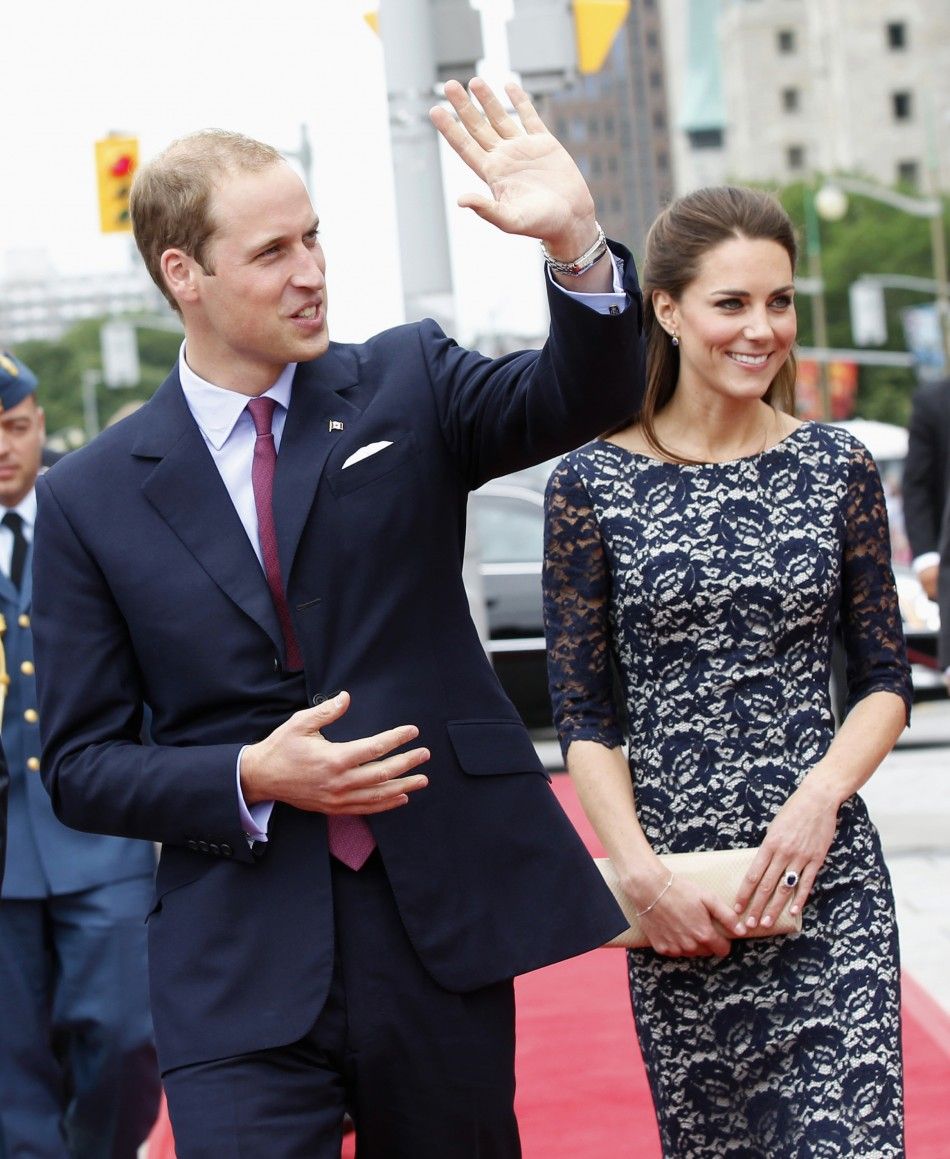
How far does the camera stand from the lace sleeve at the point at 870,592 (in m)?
3.68

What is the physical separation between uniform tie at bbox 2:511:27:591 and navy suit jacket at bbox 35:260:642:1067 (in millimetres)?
1949

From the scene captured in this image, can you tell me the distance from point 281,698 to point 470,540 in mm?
3900

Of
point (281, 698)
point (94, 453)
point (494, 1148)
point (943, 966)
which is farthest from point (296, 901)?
point (943, 966)

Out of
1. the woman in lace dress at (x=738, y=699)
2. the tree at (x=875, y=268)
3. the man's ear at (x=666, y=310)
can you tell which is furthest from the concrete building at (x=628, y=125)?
the woman in lace dress at (x=738, y=699)

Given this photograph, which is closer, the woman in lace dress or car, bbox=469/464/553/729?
the woman in lace dress

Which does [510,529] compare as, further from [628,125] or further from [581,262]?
[628,125]

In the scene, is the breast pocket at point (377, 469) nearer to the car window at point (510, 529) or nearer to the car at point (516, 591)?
the car at point (516, 591)

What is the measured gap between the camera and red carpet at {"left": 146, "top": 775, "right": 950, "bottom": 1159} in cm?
550

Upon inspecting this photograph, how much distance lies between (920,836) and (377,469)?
7272 mm

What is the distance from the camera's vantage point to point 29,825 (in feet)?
16.2

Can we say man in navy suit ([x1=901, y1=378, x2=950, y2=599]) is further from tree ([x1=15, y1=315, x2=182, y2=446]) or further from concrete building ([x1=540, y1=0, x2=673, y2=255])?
concrete building ([x1=540, y1=0, x2=673, y2=255])

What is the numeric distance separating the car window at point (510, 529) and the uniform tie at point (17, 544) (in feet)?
27.1

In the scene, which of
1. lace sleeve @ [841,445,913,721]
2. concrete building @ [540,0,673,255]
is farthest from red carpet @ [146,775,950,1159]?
concrete building @ [540,0,673,255]

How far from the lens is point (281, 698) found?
301 cm
